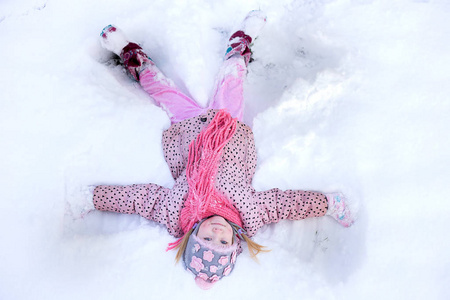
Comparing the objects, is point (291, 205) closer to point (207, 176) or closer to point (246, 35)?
point (207, 176)

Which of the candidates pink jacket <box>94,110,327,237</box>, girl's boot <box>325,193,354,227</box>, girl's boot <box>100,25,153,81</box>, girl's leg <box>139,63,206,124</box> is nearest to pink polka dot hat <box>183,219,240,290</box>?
pink jacket <box>94,110,327,237</box>

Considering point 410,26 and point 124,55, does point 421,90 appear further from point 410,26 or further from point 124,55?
point 124,55

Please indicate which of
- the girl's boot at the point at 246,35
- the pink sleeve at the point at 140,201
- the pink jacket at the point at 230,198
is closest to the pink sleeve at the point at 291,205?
the pink jacket at the point at 230,198

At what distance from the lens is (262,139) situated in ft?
4.80

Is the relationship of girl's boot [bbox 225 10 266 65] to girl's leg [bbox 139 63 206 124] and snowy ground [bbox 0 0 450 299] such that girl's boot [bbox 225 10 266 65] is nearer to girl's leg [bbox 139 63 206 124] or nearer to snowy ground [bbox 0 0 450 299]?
snowy ground [bbox 0 0 450 299]

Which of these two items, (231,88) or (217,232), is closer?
(217,232)

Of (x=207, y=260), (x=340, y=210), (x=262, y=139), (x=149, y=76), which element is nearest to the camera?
(x=207, y=260)

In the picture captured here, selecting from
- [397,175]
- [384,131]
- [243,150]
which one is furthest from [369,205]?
[243,150]

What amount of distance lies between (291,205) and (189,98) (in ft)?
1.86

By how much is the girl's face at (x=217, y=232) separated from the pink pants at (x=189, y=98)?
43 cm

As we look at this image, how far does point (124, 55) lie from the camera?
159cm

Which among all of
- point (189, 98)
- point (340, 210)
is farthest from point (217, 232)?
point (189, 98)

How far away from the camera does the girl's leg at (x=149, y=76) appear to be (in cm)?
153

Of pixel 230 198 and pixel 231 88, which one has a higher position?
pixel 231 88
